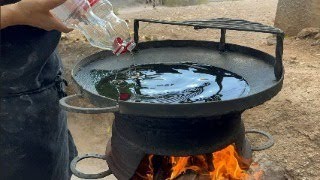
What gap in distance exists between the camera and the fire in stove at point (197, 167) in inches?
84.4

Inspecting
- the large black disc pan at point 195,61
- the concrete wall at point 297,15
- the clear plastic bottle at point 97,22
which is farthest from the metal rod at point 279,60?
the concrete wall at point 297,15

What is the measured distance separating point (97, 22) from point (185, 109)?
935 mm

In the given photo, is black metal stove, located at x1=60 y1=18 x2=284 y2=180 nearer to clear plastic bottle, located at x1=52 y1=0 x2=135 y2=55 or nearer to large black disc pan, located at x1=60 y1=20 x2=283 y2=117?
large black disc pan, located at x1=60 y1=20 x2=283 y2=117

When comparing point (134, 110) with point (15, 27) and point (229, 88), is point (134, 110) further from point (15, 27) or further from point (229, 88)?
point (15, 27)

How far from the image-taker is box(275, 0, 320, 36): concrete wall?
5.55 m

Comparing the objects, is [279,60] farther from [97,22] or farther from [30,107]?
[30,107]

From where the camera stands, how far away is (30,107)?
8.93 feet

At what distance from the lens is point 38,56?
8.34 feet

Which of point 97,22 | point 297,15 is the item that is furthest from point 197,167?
point 297,15

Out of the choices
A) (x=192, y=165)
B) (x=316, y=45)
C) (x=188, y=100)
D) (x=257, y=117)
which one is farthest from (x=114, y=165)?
(x=316, y=45)

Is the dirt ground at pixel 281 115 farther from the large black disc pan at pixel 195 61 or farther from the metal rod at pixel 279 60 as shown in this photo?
the metal rod at pixel 279 60

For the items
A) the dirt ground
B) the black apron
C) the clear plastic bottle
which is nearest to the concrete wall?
the dirt ground

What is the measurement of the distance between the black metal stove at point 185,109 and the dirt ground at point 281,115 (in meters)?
1.12

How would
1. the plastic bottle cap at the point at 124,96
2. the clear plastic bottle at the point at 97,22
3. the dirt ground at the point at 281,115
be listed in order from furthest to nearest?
the dirt ground at the point at 281,115, the clear plastic bottle at the point at 97,22, the plastic bottle cap at the point at 124,96
